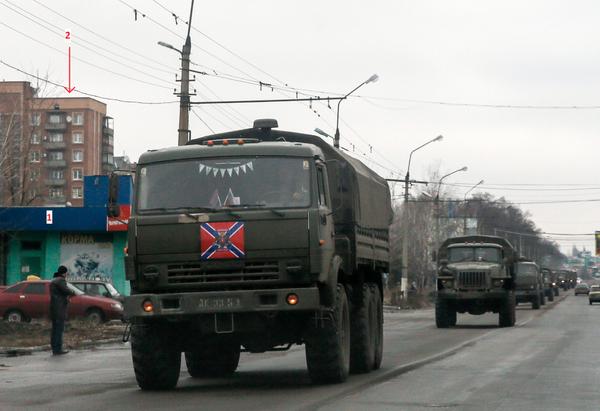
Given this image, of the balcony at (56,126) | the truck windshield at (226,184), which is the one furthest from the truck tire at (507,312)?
the balcony at (56,126)

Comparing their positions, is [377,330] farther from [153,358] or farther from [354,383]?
[153,358]

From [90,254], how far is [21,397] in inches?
1348

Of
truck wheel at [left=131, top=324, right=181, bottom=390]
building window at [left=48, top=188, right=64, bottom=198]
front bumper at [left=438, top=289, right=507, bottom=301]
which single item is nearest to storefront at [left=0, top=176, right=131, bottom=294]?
front bumper at [left=438, top=289, right=507, bottom=301]

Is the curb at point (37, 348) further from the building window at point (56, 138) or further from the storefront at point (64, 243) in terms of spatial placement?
the building window at point (56, 138)

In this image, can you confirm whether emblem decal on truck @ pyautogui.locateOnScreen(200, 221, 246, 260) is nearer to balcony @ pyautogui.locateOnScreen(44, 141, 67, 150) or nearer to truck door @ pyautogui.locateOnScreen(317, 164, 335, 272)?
truck door @ pyautogui.locateOnScreen(317, 164, 335, 272)

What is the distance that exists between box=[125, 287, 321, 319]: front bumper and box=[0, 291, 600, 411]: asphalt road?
3.19 ft

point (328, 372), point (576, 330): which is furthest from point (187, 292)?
point (576, 330)

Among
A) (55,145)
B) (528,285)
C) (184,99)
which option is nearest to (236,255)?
(184,99)

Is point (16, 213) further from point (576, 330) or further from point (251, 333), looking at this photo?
point (251, 333)

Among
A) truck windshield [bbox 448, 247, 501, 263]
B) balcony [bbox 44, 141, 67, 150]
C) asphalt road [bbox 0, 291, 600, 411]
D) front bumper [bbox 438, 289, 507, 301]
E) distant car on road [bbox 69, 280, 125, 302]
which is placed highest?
balcony [bbox 44, 141, 67, 150]

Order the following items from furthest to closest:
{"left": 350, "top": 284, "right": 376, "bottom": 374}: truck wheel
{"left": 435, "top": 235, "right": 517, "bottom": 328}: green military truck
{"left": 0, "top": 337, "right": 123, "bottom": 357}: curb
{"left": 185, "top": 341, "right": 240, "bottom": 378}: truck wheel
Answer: {"left": 435, "top": 235, "right": 517, "bottom": 328}: green military truck, {"left": 0, "top": 337, "right": 123, "bottom": 357}: curb, {"left": 185, "top": 341, "right": 240, "bottom": 378}: truck wheel, {"left": 350, "top": 284, "right": 376, "bottom": 374}: truck wheel

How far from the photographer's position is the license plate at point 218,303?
14.0m

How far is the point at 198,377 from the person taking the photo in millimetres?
17469

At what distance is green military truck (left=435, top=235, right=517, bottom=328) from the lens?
35875mm
